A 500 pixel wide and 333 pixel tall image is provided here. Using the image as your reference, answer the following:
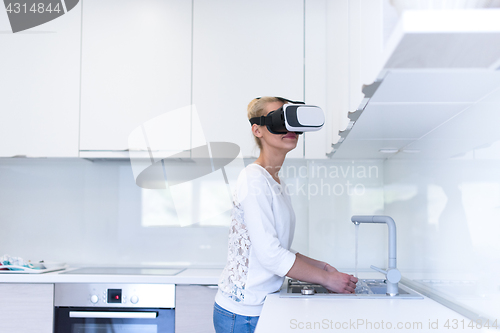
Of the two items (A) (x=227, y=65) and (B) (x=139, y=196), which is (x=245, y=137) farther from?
(B) (x=139, y=196)

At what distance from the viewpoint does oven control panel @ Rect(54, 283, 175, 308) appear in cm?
186

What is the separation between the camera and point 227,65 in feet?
6.86

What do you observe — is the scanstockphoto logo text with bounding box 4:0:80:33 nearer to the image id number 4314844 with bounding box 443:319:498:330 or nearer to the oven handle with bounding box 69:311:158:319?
the oven handle with bounding box 69:311:158:319

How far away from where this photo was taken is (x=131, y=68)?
2107 mm

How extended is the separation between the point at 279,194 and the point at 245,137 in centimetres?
78

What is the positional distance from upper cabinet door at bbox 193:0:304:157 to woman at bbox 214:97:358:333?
69 centimetres

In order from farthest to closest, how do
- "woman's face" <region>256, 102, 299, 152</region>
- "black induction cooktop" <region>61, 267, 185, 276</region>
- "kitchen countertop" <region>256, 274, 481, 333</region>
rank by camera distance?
"black induction cooktop" <region>61, 267, 185, 276</region>, "woman's face" <region>256, 102, 299, 152</region>, "kitchen countertop" <region>256, 274, 481, 333</region>

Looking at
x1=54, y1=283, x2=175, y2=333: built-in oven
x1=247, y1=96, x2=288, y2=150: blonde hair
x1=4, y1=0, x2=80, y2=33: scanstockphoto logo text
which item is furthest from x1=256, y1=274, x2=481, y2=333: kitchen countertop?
x1=4, y1=0, x2=80, y2=33: scanstockphoto logo text

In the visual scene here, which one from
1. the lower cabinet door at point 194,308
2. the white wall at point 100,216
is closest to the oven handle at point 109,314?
the lower cabinet door at point 194,308

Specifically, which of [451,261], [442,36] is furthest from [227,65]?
[442,36]

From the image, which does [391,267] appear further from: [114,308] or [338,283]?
[114,308]

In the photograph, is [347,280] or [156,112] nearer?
[347,280]

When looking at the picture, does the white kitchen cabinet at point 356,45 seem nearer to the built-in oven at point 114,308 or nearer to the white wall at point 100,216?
the white wall at point 100,216
